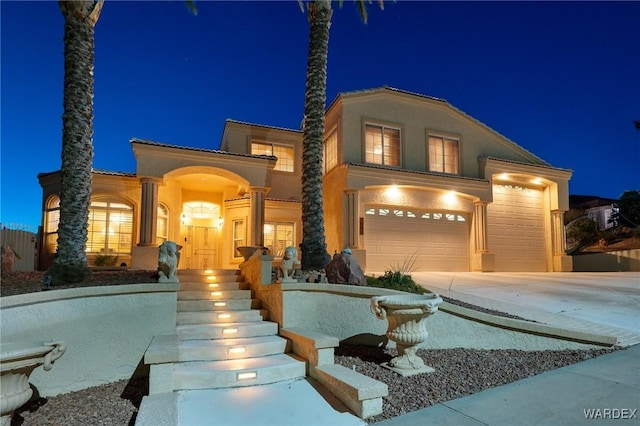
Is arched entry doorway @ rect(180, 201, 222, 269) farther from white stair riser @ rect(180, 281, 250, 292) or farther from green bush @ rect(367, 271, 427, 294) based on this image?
green bush @ rect(367, 271, 427, 294)

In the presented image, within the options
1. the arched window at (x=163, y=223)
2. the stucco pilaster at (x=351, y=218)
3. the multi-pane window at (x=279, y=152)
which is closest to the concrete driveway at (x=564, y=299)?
the stucco pilaster at (x=351, y=218)

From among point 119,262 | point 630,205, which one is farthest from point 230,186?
point 630,205

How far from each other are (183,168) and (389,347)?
9331 millimetres

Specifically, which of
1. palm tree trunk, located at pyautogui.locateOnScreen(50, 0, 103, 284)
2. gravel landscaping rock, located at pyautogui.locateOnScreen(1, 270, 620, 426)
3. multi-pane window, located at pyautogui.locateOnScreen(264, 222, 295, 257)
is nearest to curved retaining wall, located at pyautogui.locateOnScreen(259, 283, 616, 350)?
gravel landscaping rock, located at pyautogui.locateOnScreen(1, 270, 620, 426)

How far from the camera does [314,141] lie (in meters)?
9.86

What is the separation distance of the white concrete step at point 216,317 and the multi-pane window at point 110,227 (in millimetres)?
8503

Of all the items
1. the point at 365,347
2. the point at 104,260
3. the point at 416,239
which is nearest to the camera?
the point at 365,347

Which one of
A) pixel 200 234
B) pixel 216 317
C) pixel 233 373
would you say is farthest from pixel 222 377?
pixel 200 234

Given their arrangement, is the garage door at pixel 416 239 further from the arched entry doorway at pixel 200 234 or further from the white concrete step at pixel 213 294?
the white concrete step at pixel 213 294

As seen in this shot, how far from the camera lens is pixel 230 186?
1521cm

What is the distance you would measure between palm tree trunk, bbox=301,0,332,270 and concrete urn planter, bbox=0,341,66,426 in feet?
19.6

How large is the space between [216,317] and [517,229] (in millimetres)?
15032

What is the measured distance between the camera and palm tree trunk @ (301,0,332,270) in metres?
9.18

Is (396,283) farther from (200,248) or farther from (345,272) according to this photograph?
(200,248)
